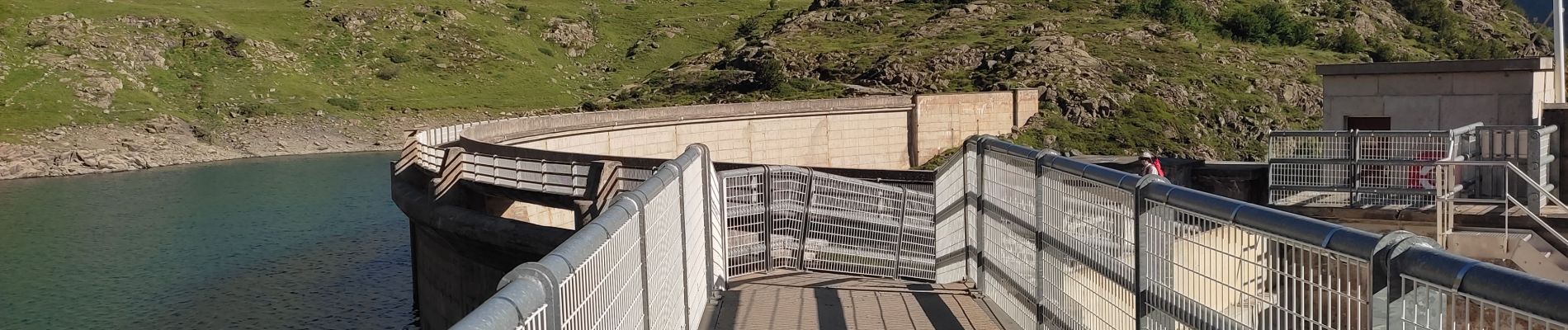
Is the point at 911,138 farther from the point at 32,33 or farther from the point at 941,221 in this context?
the point at 32,33

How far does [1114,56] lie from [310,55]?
5650 cm

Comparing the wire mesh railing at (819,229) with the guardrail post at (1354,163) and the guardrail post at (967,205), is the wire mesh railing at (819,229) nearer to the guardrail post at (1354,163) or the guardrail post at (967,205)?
the guardrail post at (967,205)

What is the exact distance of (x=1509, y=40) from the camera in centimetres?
7238

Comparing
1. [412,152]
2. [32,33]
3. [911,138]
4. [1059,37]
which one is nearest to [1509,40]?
[1059,37]

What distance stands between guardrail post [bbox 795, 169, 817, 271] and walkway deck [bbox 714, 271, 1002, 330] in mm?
848

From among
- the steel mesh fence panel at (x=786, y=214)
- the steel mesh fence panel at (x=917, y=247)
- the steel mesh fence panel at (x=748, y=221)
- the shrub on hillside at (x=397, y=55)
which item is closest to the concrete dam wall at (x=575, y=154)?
the steel mesh fence panel at (x=748, y=221)

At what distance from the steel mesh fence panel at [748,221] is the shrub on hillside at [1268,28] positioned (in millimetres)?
60988

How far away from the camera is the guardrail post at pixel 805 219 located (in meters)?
12.9

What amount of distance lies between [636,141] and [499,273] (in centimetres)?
2076

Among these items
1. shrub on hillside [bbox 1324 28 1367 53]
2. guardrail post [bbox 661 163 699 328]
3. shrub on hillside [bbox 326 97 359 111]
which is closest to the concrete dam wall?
guardrail post [bbox 661 163 699 328]

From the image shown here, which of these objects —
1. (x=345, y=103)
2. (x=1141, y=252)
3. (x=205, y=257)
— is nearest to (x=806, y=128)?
(x=205, y=257)

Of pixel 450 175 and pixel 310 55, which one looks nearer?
pixel 450 175

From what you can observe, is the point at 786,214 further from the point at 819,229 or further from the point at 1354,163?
the point at 1354,163

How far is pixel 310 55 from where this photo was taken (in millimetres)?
89875
